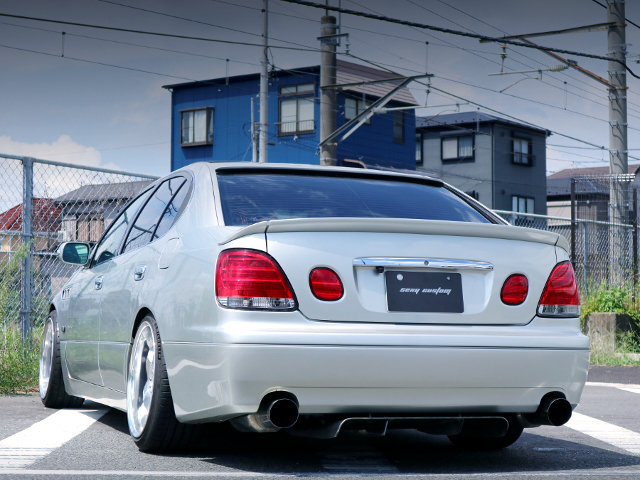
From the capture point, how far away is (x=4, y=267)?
830 cm

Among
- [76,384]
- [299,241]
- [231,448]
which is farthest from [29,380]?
[299,241]

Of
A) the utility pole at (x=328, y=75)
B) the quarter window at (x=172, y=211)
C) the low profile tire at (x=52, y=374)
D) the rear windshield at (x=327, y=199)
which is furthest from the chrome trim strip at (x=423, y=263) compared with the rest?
the utility pole at (x=328, y=75)

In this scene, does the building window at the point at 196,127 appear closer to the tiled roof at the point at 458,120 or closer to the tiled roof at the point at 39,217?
the tiled roof at the point at 458,120

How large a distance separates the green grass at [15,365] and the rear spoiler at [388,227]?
14.8 ft

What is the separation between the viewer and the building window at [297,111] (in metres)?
39.2

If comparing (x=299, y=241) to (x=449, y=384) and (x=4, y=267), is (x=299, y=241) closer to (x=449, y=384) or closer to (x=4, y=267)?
(x=449, y=384)

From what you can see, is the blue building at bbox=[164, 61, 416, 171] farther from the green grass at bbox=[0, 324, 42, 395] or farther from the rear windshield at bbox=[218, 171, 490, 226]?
the rear windshield at bbox=[218, 171, 490, 226]

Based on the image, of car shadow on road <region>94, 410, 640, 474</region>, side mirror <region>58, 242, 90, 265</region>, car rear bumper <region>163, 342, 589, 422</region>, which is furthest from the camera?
side mirror <region>58, 242, 90, 265</region>

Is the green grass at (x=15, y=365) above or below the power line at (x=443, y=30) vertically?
below

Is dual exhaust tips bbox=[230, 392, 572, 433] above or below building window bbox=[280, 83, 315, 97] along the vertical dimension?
below

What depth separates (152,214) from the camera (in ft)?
17.4

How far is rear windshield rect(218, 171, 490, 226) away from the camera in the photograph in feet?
14.8

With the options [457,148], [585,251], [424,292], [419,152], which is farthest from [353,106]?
[424,292]

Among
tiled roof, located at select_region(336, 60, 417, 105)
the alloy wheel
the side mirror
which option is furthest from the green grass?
tiled roof, located at select_region(336, 60, 417, 105)
